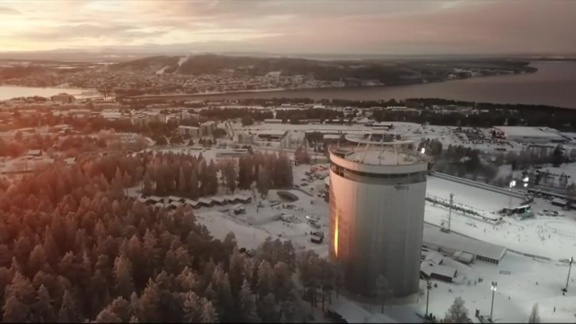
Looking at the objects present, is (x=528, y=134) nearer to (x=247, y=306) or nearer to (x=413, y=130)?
(x=413, y=130)

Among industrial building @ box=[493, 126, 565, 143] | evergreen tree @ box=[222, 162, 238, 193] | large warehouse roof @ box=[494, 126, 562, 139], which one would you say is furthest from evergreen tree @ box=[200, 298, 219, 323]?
large warehouse roof @ box=[494, 126, 562, 139]

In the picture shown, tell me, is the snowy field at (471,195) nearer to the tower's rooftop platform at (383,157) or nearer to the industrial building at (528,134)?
the tower's rooftop platform at (383,157)

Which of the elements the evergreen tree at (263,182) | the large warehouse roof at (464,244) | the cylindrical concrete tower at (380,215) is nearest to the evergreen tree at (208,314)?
the cylindrical concrete tower at (380,215)

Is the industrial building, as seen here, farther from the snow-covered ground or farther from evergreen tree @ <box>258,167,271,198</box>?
evergreen tree @ <box>258,167,271,198</box>

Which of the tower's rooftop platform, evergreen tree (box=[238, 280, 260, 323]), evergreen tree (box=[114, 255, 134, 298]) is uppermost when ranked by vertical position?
the tower's rooftop platform

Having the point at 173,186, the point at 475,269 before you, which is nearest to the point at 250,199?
the point at 173,186
